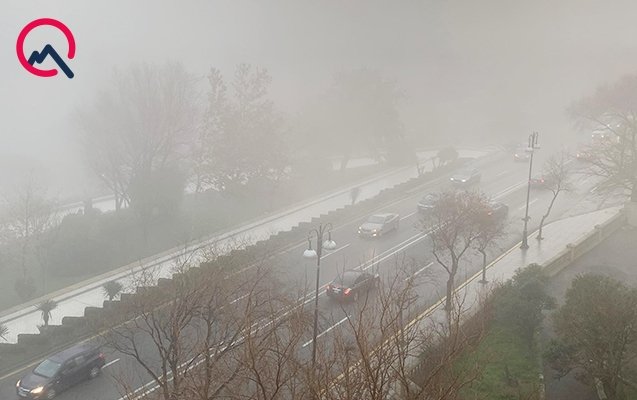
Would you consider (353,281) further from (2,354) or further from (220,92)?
(220,92)

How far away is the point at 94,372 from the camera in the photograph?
628 inches

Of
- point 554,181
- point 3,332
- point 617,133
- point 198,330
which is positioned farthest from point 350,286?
point 617,133

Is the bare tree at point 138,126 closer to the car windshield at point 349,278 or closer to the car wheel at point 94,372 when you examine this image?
the car windshield at point 349,278

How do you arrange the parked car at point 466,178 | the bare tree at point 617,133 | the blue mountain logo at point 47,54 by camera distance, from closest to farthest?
the blue mountain logo at point 47,54 < the bare tree at point 617,133 < the parked car at point 466,178

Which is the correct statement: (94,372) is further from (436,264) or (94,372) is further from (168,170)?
(168,170)

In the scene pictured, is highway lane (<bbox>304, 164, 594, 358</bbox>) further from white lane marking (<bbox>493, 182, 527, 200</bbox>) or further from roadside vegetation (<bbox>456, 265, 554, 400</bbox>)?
roadside vegetation (<bbox>456, 265, 554, 400</bbox>)

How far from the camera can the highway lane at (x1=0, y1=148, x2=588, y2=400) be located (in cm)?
1560

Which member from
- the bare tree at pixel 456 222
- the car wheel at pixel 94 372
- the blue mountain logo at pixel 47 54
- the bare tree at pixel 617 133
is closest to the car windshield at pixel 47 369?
the car wheel at pixel 94 372

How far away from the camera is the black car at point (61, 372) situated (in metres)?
14.8

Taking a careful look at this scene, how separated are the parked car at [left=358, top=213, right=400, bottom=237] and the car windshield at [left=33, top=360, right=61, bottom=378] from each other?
1649 centimetres

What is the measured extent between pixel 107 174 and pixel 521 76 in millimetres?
80936

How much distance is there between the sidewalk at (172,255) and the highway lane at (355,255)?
9.21ft

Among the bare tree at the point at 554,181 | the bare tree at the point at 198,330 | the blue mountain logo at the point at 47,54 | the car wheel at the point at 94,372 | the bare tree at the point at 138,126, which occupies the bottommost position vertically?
the bare tree at the point at 554,181

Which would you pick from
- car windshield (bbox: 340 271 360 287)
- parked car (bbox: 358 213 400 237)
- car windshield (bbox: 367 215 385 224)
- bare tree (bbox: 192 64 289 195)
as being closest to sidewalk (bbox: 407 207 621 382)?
car windshield (bbox: 340 271 360 287)
